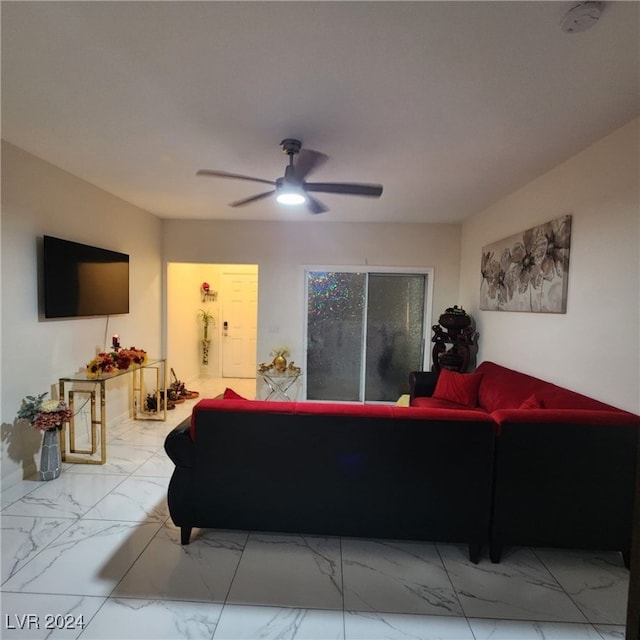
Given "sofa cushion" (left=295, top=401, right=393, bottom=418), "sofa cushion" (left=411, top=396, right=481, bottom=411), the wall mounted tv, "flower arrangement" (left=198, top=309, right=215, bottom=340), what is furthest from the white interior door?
"sofa cushion" (left=295, top=401, right=393, bottom=418)

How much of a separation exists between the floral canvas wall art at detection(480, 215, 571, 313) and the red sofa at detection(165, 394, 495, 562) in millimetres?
1471

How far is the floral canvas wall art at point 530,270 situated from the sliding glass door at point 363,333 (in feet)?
3.92

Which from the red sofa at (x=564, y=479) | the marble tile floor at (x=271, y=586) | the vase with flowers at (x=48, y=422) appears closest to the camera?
the marble tile floor at (x=271, y=586)

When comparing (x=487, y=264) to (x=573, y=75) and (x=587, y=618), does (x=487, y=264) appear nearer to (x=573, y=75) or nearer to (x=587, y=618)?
(x=573, y=75)

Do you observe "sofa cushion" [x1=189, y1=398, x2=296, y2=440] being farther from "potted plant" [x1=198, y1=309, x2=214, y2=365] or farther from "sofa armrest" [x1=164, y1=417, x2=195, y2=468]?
"potted plant" [x1=198, y1=309, x2=214, y2=365]

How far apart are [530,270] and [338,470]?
2391 mm

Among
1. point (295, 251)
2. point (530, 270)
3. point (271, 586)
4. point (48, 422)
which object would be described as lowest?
point (271, 586)

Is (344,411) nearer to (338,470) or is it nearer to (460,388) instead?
(338,470)

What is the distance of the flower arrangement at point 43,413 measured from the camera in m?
2.63

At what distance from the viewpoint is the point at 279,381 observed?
15.5ft

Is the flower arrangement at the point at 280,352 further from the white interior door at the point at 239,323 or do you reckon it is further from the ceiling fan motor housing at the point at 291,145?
the ceiling fan motor housing at the point at 291,145

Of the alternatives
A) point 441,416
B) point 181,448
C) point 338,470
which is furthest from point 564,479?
point 181,448

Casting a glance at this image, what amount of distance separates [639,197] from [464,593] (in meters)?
2.40

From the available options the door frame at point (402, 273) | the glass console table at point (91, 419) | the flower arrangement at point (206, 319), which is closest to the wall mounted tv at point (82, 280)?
the glass console table at point (91, 419)
